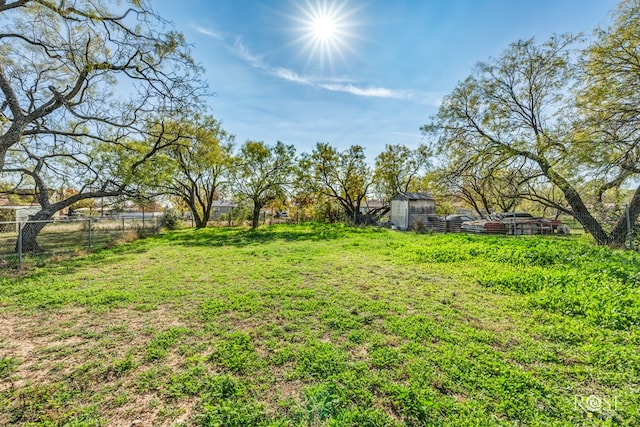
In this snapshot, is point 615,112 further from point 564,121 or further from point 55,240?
point 55,240

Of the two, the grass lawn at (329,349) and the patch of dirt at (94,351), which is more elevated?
the grass lawn at (329,349)

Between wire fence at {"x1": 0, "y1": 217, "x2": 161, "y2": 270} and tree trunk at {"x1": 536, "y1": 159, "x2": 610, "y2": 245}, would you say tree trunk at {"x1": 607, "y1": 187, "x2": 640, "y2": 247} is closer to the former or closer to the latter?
tree trunk at {"x1": 536, "y1": 159, "x2": 610, "y2": 245}

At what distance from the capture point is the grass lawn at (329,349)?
1919mm

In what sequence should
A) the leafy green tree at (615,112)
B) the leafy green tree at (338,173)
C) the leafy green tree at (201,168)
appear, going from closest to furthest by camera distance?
the leafy green tree at (615,112)
the leafy green tree at (201,168)
the leafy green tree at (338,173)

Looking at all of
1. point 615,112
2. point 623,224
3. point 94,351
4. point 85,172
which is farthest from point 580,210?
point 85,172

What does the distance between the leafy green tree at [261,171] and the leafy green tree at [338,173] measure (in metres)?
1.98

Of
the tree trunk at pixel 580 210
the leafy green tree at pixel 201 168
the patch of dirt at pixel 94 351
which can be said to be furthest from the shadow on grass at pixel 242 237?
the tree trunk at pixel 580 210

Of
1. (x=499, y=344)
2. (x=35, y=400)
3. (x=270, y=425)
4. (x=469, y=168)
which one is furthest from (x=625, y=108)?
(x=35, y=400)

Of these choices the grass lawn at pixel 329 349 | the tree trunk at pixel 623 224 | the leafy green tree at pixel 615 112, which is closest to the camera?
the grass lawn at pixel 329 349

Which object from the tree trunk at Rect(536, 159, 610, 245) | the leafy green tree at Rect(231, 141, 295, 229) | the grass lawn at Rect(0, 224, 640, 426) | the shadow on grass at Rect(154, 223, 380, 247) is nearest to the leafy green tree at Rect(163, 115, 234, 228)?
the leafy green tree at Rect(231, 141, 295, 229)

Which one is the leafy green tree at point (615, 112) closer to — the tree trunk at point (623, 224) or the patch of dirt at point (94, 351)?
the tree trunk at point (623, 224)

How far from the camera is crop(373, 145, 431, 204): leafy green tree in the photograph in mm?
22938

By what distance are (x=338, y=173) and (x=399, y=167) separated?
19.4 feet

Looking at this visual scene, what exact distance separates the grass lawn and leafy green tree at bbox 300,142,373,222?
17.4 m
